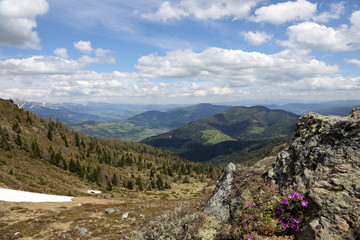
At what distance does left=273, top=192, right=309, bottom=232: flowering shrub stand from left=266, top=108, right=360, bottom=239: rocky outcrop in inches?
12.7

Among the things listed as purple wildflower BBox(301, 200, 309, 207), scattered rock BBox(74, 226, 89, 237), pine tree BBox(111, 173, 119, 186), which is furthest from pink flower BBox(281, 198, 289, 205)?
pine tree BBox(111, 173, 119, 186)

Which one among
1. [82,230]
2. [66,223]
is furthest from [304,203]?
[66,223]

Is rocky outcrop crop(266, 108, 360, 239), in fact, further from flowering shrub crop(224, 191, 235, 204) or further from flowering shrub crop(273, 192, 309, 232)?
flowering shrub crop(224, 191, 235, 204)

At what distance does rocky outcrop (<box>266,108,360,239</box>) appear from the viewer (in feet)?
20.0

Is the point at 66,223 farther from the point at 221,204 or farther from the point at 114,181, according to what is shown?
the point at 114,181

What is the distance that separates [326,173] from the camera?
8.48 metres

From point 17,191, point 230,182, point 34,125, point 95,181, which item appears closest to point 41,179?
point 17,191

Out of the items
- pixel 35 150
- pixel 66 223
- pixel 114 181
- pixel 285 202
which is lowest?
pixel 114 181

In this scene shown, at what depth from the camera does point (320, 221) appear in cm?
628

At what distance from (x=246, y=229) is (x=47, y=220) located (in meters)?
26.0

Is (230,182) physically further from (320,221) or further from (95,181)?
(95,181)

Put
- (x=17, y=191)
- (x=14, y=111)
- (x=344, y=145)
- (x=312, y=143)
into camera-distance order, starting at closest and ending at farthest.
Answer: (x=344, y=145) < (x=312, y=143) < (x=17, y=191) < (x=14, y=111)

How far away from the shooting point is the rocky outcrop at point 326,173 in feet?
20.0

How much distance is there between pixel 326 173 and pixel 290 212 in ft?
9.35
